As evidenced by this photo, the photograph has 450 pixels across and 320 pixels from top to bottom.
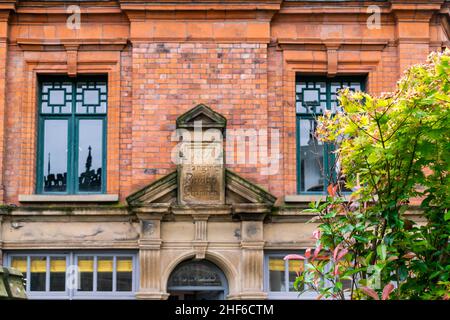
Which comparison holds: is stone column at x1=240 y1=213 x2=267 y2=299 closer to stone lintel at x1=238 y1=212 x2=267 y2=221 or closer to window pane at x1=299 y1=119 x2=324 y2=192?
stone lintel at x1=238 y1=212 x2=267 y2=221

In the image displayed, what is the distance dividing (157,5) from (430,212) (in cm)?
881

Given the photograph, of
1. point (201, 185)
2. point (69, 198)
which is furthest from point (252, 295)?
point (69, 198)

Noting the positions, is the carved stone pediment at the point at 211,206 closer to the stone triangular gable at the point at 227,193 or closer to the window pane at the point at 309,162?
the stone triangular gable at the point at 227,193

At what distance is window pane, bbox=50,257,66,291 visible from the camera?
56.4 ft

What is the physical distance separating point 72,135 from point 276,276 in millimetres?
Result: 4565

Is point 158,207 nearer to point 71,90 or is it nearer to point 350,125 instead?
point 71,90

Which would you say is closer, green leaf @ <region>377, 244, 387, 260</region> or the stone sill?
green leaf @ <region>377, 244, 387, 260</region>

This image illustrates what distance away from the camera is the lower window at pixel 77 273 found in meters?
17.1

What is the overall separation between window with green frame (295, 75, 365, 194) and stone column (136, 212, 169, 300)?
2.82m

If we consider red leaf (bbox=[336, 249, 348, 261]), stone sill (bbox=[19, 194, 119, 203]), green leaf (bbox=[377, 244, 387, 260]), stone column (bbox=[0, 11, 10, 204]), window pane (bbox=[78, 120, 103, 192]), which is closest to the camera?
green leaf (bbox=[377, 244, 387, 260])

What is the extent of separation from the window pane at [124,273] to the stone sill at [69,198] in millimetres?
1104

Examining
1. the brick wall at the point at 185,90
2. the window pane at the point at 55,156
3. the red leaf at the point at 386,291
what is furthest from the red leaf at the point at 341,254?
the window pane at the point at 55,156

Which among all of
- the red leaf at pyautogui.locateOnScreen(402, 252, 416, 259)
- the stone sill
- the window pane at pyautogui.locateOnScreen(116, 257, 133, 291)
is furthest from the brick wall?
the red leaf at pyautogui.locateOnScreen(402, 252, 416, 259)
